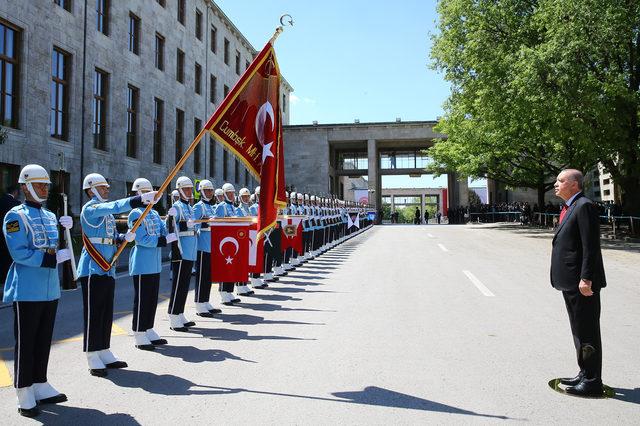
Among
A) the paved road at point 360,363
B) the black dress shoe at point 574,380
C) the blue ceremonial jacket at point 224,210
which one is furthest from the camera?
the blue ceremonial jacket at point 224,210

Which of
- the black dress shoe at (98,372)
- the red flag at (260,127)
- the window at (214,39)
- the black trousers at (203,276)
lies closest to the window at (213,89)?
the window at (214,39)

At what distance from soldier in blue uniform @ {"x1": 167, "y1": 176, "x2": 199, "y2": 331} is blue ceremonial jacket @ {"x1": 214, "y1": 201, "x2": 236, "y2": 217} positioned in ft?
4.54

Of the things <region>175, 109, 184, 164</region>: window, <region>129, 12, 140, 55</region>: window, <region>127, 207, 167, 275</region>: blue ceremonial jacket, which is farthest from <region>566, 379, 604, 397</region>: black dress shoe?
<region>175, 109, 184, 164</region>: window

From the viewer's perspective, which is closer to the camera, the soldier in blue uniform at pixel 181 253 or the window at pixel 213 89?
the soldier in blue uniform at pixel 181 253

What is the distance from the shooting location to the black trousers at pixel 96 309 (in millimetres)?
5344

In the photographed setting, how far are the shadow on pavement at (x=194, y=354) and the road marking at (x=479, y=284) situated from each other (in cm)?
536

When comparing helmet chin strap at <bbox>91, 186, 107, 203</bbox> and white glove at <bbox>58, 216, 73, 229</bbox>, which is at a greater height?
helmet chin strap at <bbox>91, 186, 107, 203</bbox>

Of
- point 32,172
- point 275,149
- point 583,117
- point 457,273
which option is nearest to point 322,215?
point 457,273

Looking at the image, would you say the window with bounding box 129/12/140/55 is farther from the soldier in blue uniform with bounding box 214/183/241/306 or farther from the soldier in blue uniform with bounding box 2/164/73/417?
the soldier in blue uniform with bounding box 2/164/73/417

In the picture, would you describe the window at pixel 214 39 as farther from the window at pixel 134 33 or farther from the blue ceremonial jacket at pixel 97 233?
the blue ceremonial jacket at pixel 97 233

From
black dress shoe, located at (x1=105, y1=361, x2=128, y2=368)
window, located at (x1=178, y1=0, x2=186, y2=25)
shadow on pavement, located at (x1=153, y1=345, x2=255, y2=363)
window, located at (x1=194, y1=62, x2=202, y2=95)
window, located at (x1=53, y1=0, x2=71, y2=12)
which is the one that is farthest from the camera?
window, located at (x1=194, y1=62, x2=202, y2=95)

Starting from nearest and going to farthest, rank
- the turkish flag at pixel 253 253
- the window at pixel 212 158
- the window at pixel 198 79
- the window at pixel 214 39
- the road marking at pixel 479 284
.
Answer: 1. the turkish flag at pixel 253 253
2. the road marking at pixel 479 284
3. the window at pixel 198 79
4. the window at pixel 212 158
5. the window at pixel 214 39

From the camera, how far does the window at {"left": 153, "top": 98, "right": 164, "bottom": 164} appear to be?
101 feet

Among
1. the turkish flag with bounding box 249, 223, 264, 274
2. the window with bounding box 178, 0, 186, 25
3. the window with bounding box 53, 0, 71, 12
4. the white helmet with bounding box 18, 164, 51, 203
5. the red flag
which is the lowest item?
the turkish flag with bounding box 249, 223, 264, 274
